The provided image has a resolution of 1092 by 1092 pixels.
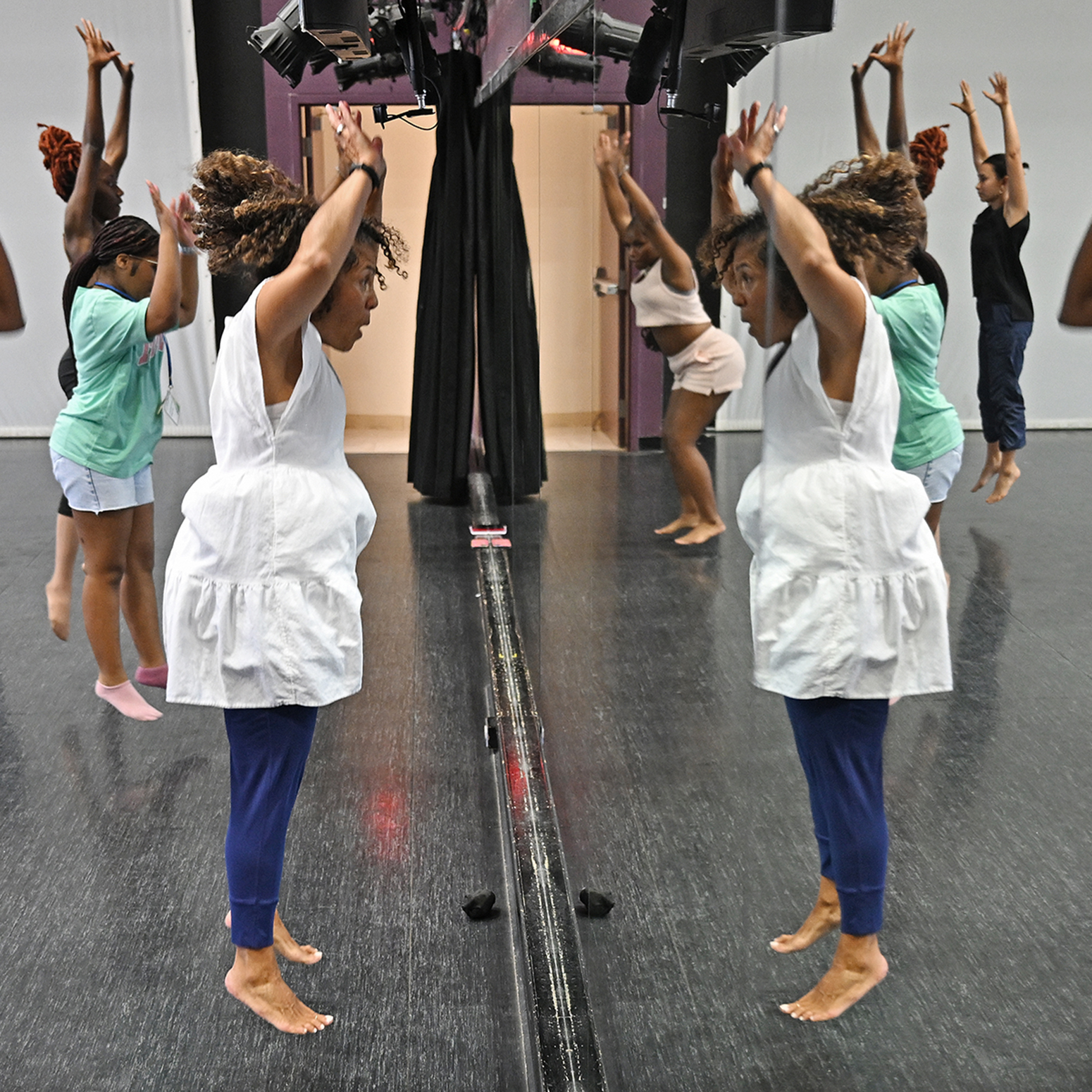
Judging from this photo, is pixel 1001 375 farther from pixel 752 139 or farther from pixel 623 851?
pixel 752 139

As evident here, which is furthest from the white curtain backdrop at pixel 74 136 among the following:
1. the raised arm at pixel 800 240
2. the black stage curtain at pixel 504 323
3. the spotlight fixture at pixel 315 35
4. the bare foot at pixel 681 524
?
the raised arm at pixel 800 240

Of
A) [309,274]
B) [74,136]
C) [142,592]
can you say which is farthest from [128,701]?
[74,136]

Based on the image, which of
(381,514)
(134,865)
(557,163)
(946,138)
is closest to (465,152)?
(381,514)

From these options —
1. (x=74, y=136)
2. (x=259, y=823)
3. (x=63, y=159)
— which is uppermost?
(x=74, y=136)

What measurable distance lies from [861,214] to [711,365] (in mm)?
294

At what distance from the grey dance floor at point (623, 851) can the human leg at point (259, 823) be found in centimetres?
13

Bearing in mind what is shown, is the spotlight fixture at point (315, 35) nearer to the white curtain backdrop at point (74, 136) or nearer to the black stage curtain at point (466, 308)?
the black stage curtain at point (466, 308)

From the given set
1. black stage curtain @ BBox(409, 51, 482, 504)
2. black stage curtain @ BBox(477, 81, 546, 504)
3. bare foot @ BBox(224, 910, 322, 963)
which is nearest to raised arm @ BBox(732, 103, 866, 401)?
black stage curtain @ BBox(477, 81, 546, 504)

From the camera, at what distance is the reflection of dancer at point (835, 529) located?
3.36 ft

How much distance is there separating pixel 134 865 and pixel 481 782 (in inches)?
Answer: 31.7

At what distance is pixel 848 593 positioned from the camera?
1.20 m

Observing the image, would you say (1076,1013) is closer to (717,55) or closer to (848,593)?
(848,593)

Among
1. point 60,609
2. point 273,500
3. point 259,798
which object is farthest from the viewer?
point 60,609

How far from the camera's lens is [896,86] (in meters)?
1.03
